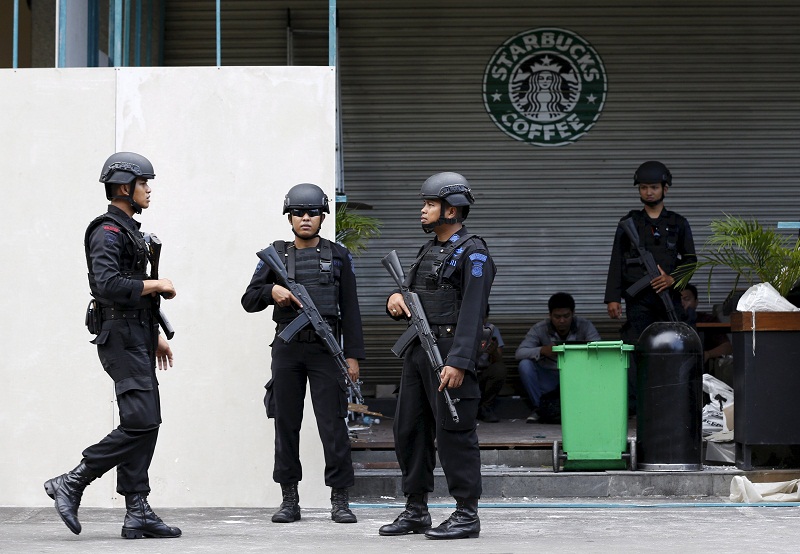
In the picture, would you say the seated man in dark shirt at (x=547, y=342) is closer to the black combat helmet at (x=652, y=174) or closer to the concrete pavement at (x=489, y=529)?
the black combat helmet at (x=652, y=174)

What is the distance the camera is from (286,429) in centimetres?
691

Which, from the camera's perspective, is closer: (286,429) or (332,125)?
(286,429)

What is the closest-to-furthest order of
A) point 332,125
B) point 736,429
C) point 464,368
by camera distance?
point 464,368, point 332,125, point 736,429

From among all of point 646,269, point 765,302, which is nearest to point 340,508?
point 765,302

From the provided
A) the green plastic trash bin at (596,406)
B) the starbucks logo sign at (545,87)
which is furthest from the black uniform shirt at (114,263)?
the starbucks logo sign at (545,87)

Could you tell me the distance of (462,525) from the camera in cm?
609

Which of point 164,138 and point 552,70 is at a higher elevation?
point 552,70

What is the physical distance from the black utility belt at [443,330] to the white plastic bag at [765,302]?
269 cm

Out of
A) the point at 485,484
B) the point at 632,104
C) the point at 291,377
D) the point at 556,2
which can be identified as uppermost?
the point at 556,2

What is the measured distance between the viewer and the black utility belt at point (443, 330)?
621 centimetres

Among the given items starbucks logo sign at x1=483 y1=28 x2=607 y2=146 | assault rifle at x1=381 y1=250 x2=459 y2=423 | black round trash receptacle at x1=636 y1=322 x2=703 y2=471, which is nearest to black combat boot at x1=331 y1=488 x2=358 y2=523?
assault rifle at x1=381 y1=250 x2=459 y2=423

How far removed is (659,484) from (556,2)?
18.3 ft

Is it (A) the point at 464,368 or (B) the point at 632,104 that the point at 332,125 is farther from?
(B) the point at 632,104

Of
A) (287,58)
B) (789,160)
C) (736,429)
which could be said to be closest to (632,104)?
(789,160)
